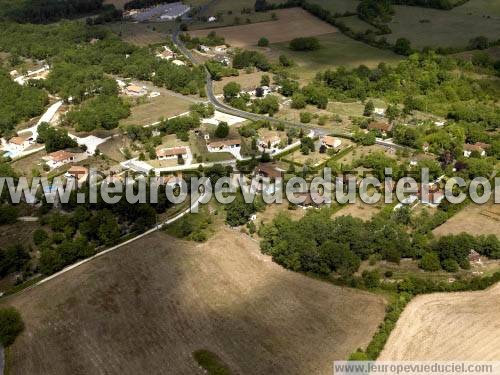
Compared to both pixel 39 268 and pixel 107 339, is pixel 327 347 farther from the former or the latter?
pixel 39 268

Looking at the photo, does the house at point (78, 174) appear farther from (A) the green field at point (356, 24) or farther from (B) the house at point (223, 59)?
(A) the green field at point (356, 24)

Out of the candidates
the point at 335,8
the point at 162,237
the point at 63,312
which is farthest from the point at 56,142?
the point at 335,8

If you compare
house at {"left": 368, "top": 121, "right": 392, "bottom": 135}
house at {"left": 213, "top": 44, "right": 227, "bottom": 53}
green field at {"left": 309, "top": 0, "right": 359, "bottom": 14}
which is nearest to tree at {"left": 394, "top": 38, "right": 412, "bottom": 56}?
green field at {"left": 309, "top": 0, "right": 359, "bottom": 14}

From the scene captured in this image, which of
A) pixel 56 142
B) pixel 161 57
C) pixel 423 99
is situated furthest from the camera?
pixel 161 57

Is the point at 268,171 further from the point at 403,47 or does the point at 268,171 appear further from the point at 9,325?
the point at 403,47

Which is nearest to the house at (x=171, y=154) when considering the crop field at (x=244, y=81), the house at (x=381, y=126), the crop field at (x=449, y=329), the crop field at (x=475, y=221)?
the crop field at (x=244, y=81)

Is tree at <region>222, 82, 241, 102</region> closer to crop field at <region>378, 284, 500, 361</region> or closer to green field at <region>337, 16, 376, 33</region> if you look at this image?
green field at <region>337, 16, 376, 33</region>
